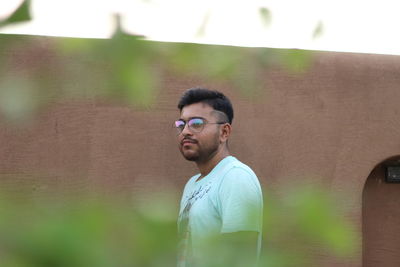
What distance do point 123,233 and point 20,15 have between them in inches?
8.9

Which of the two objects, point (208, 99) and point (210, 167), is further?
point (208, 99)

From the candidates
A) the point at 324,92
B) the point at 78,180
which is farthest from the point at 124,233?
the point at 324,92

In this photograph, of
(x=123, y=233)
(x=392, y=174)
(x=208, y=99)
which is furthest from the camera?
(x=392, y=174)

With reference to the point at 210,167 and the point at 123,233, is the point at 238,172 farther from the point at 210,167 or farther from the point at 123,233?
→ the point at 123,233

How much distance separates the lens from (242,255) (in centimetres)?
58

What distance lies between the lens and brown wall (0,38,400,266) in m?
3.91

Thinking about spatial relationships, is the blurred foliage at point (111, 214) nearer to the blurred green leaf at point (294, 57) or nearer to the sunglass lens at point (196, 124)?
the blurred green leaf at point (294, 57)

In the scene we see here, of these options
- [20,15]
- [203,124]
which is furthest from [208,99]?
[20,15]

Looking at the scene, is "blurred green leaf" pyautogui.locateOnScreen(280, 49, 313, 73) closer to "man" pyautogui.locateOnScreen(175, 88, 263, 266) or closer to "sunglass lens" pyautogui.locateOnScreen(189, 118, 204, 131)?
"man" pyautogui.locateOnScreen(175, 88, 263, 266)

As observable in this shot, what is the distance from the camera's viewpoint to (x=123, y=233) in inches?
22.0

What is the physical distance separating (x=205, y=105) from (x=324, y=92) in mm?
1477

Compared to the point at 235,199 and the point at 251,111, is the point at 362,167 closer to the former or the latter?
the point at 251,111

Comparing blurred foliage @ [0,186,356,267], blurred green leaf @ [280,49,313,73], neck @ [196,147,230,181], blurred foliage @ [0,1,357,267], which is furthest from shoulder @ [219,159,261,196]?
blurred foliage @ [0,186,356,267]

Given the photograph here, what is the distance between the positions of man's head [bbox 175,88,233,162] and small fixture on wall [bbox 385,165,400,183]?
181cm
